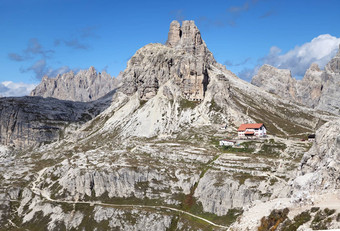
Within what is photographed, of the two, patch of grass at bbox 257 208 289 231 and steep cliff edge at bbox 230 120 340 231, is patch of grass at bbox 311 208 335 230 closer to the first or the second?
steep cliff edge at bbox 230 120 340 231

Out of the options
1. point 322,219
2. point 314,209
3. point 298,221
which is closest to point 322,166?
point 314,209

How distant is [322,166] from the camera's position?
6788cm

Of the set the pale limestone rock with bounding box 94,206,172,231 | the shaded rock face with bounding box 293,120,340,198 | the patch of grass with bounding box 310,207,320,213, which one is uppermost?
the shaded rock face with bounding box 293,120,340,198

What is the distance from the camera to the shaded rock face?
193ft

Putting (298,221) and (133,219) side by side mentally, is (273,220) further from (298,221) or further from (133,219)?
(133,219)

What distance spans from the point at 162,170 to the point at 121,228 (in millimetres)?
39617

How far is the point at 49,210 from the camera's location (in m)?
147

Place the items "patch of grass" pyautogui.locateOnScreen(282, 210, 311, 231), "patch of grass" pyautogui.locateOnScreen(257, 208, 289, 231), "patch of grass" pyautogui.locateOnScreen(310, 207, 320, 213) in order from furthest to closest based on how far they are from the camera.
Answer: "patch of grass" pyautogui.locateOnScreen(257, 208, 289, 231)
"patch of grass" pyautogui.locateOnScreen(310, 207, 320, 213)
"patch of grass" pyautogui.locateOnScreen(282, 210, 311, 231)

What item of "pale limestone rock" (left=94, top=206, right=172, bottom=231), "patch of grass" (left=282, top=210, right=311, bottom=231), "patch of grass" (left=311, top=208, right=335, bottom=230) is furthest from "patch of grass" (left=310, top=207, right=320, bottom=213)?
"pale limestone rock" (left=94, top=206, right=172, bottom=231)

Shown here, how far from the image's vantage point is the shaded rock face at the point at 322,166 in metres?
58.8

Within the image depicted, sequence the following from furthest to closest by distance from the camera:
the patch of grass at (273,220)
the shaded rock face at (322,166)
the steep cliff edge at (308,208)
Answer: the shaded rock face at (322,166) → the patch of grass at (273,220) → the steep cliff edge at (308,208)

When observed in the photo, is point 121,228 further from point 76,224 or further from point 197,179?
point 197,179

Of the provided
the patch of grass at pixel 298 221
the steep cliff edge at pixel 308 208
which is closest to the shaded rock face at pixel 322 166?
the steep cliff edge at pixel 308 208

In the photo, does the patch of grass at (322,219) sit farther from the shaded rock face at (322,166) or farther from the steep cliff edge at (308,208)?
the shaded rock face at (322,166)
